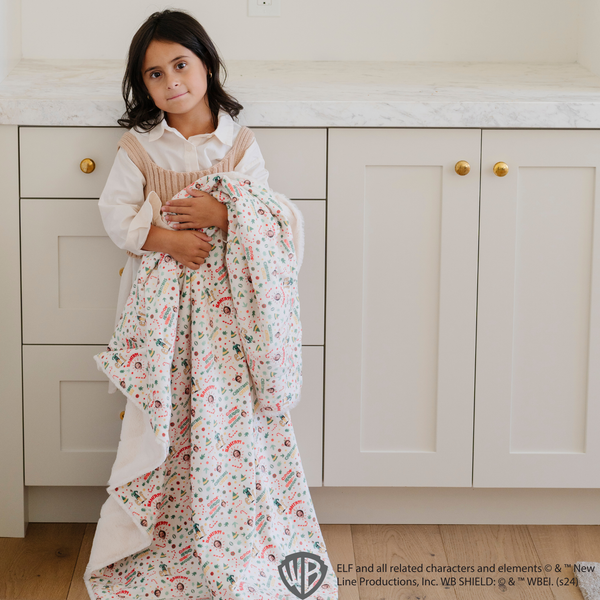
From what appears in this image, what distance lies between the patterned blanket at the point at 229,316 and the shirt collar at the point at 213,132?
0.29ft

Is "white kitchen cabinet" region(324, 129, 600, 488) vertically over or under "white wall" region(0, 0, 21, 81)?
under

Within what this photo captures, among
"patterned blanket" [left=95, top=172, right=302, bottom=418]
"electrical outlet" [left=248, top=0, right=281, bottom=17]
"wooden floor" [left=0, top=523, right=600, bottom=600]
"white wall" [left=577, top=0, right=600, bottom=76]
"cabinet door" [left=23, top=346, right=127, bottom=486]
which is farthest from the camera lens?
"electrical outlet" [left=248, top=0, right=281, bottom=17]

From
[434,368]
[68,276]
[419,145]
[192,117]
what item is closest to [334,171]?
[419,145]

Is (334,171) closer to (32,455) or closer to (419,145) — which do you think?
(419,145)

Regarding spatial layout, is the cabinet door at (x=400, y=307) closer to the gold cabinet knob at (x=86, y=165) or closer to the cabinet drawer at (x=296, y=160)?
the cabinet drawer at (x=296, y=160)

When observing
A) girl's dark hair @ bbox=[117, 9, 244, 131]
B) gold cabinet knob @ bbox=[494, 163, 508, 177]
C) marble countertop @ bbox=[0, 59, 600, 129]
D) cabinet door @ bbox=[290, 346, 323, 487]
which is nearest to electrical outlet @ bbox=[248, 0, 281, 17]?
marble countertop @ bbox=[0, 59, 600, 129]

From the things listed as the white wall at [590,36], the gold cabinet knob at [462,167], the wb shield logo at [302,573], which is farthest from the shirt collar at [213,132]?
the white wall at [590,36]

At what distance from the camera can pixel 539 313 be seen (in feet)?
4.54

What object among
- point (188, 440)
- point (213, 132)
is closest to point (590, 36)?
point (213, 132)

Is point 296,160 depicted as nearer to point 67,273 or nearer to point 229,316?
point 229,316

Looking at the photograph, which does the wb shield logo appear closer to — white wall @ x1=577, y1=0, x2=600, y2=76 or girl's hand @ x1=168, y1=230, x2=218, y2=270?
girl's hand @ x1=168, y1=230, x2=218, y2=270

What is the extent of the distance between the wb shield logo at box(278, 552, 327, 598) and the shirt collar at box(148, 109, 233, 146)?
2.55ft

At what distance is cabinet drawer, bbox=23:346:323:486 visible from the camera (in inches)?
54.6

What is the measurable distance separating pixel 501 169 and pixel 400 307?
1.06 feet
